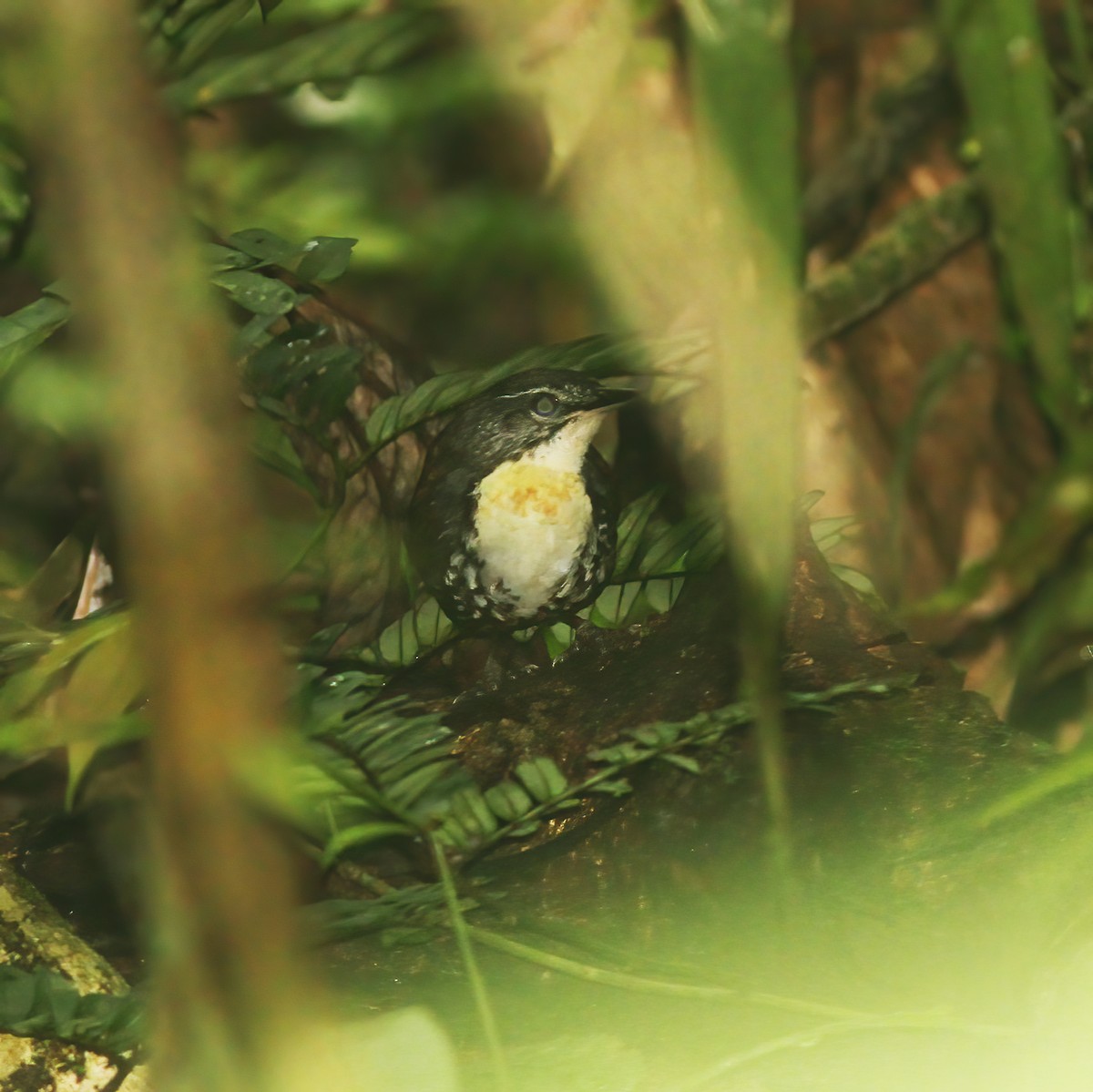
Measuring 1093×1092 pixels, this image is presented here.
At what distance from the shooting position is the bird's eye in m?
1.29

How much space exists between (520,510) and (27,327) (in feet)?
1.55

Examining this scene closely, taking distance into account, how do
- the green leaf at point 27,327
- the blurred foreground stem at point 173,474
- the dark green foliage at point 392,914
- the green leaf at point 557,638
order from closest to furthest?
the blurred foreground stem at point 173,474
the dark green foliage at point 392,914
the green leaf at point 27,327
the green leaf at point 557,638

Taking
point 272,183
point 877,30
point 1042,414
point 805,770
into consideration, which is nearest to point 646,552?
point 805,770

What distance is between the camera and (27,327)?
3.50 feet

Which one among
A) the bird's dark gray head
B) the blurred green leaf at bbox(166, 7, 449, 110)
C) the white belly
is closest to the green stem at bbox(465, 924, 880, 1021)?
the white belly

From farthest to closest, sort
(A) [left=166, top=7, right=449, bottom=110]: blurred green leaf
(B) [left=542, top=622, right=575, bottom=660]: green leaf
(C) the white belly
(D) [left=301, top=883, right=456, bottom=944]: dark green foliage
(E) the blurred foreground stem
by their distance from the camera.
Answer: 1. (A) [left=166, top=7, right=449, bottom=110]: blurred green leaf
2. (B) [left=542, top=622, right=575, bottom=660]: green leaf
3. (C) the white belly
4. (D) [left=301, top=883, right=456, bottom=944]: dark green foliage
5. (E) the blurred foreground stem

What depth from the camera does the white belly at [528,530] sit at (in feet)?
4.08

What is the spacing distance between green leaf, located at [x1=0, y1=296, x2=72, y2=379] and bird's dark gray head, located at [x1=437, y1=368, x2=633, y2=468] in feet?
1.34

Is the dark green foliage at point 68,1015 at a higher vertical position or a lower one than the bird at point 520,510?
lower

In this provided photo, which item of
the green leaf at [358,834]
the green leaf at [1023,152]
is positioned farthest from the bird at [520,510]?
the green leaf at [1023,152]

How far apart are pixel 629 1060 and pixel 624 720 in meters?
0.41

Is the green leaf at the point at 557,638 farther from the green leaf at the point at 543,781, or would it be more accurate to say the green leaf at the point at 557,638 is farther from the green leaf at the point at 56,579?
the green leaf at the point at 56,579

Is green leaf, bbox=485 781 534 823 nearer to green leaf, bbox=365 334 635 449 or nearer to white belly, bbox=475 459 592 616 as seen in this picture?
white belly, bbox=475 459 592 616

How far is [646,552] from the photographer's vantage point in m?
1.31
